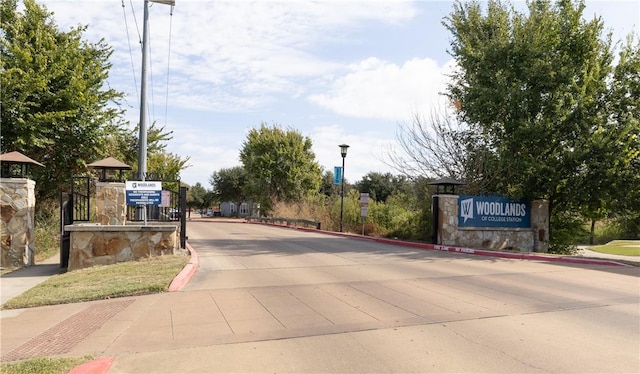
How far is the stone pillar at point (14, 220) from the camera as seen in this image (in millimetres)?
12812

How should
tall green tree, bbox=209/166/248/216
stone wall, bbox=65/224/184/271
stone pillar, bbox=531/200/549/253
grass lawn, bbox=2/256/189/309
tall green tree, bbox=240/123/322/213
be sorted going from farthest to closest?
tall green tree, bbox=209/166/248/216 → tall green tree, bbox=240/123/322/213 → stone pillar, bbox=531/200/549/253 → stone wall, bbox=65/224/184/271 → grass lawn, bbox=2/256/189/309

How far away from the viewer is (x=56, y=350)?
5367 millimetres

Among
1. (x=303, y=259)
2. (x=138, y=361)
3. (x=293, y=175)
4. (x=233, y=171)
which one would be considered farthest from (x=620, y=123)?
(x=233, y=171)

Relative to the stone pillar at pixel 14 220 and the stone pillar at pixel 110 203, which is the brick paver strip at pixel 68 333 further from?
the stone pillar at pixel 110 203

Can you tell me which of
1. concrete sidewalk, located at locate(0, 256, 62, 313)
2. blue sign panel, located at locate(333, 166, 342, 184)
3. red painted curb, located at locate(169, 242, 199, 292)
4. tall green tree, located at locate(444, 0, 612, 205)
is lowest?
concrete sidewalk, located at locate(0, 256, 62, 313)

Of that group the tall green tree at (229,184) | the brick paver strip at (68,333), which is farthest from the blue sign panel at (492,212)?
the tall green tree at (229,184)

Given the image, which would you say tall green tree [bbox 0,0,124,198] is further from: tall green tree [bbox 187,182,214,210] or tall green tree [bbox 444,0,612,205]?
tall green tree [bbox 187,182,214,210]

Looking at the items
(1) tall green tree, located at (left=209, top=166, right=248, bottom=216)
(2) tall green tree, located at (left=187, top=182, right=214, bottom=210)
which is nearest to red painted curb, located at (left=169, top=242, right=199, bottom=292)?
(1) tall green tree, located at (left=209, top=166, right=248, bottom=216)

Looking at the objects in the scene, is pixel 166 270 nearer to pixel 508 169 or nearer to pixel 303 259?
pixel 303 259

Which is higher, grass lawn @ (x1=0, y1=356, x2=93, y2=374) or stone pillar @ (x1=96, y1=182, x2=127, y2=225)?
stone pillar @ (x1=96, y1=182, x2=127, y2=225)

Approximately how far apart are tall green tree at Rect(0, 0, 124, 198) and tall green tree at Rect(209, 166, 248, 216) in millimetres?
51075

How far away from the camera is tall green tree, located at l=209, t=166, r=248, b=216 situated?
7169 cm

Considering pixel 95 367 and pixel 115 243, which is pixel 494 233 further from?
pixel 95 367

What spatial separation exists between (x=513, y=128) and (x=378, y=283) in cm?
1226
